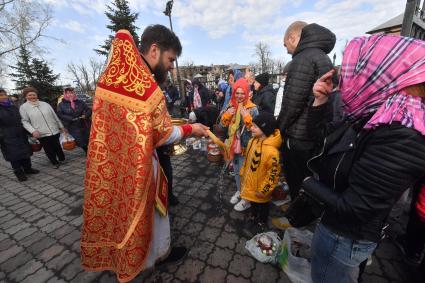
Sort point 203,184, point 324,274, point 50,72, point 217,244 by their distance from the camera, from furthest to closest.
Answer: point 50,72
point 203,184
point 217,244
point 324,274

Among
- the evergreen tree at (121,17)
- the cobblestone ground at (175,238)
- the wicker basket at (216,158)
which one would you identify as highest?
the evergreen tree at (121,17)

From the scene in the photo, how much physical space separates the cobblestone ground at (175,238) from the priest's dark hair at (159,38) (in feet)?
8.01

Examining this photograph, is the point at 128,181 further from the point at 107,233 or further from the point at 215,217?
the point at 215,217

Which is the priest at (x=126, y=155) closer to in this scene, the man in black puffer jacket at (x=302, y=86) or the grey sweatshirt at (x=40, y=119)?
the man in black puffer jacket at (x=302, y=86)

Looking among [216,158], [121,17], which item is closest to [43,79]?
[121,17]

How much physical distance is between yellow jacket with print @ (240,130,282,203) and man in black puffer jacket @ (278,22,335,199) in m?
0.22

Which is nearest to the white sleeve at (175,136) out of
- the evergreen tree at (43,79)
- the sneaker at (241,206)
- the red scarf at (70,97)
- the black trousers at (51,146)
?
the sneaker at (241,206)

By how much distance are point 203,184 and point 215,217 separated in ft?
3.71

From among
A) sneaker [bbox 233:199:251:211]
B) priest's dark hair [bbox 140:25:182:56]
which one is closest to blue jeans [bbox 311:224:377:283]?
sneaker [bbox 233:199:251:211]

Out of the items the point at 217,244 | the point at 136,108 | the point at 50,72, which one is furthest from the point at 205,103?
the point at 50,72

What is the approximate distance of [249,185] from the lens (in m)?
2.70

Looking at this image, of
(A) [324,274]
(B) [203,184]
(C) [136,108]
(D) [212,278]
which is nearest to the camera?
(A) [324,274]

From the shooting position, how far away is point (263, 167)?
8.25 ft

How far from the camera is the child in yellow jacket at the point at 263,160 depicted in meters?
2.48
